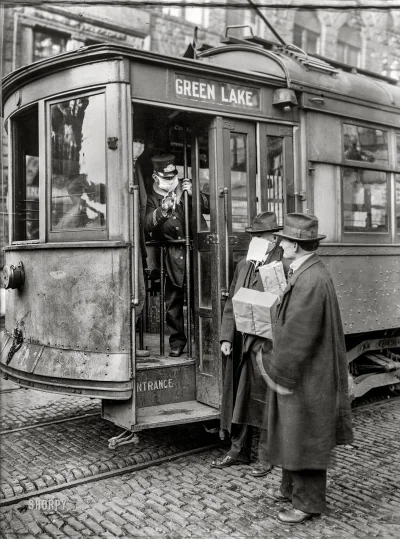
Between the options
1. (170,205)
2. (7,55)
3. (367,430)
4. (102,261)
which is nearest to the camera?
(102,261)

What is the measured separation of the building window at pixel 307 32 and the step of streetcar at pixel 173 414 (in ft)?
47.1

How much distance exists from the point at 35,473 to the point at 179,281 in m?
2.01

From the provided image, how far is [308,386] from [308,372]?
0.09 m

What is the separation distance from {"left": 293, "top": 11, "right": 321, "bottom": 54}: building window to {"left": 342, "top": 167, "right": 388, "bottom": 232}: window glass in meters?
11.9

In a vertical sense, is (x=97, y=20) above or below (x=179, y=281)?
above

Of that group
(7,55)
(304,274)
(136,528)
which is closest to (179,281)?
(304,274)

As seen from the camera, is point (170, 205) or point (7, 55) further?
point (7, 55)

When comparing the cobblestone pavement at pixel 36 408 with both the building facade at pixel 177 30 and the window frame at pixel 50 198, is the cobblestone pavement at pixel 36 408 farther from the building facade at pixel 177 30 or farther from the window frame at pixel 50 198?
the building facade at pixel 177 30

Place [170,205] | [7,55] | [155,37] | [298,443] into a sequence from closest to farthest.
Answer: [298,443] < [170,205] < [7,55] < [155,37]

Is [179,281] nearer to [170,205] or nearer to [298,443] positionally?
[170,205]

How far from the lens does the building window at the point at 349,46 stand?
17.6m

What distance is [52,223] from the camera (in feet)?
14.9

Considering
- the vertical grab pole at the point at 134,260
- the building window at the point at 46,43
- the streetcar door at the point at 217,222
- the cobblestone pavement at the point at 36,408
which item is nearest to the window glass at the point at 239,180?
the streetcar door at the point at 217,222

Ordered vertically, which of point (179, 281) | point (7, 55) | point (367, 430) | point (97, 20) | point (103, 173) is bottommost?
point (367, 430)
